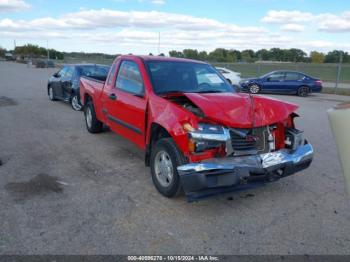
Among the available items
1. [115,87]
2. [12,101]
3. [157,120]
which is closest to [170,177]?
[157,120]

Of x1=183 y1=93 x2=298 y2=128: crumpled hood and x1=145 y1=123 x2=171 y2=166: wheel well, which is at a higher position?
x1=183 y1=93 x2=298 y2=128: crumpled hood

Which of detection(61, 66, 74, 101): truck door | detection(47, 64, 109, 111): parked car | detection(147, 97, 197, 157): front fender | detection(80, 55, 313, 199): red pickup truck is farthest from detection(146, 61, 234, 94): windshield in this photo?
detection(61, 66, 74, 101): truck door

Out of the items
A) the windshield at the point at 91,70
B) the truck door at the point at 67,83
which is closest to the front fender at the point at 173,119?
the windshield at the point at 91,70

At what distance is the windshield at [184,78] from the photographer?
5.09m

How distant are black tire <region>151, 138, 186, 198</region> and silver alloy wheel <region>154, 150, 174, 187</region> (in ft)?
0.05

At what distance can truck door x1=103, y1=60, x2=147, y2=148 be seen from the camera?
504 centimetres

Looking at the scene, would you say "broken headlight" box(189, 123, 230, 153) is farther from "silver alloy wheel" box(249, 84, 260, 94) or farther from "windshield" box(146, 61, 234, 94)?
"silver alloy wheel" box(249, 84, 260, 94)

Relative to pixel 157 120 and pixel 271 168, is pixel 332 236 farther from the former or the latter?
pixel 157 120

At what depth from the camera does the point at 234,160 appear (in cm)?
383

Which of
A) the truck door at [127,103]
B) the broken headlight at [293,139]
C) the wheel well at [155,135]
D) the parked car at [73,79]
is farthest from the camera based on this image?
the parked car at [73,79]

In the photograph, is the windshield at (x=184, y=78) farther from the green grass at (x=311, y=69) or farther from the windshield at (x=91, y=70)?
the green grass at (x=311, y=69)

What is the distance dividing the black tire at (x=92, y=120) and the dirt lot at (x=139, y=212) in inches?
52.5

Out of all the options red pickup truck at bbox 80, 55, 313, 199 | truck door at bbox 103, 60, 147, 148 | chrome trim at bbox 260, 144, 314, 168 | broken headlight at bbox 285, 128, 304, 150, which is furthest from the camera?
truck door at bbox 103, 60, 147, 148

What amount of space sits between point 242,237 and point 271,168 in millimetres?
922
